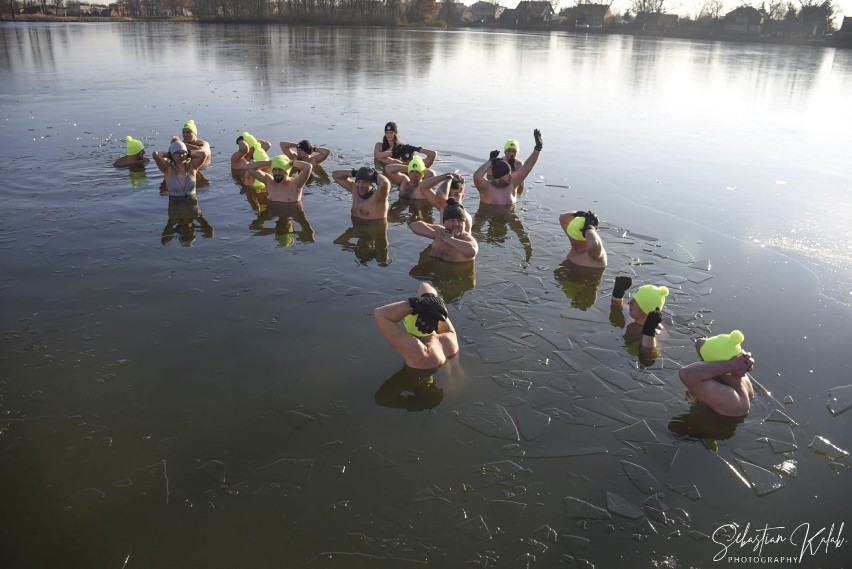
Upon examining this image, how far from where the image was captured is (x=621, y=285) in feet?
23.1

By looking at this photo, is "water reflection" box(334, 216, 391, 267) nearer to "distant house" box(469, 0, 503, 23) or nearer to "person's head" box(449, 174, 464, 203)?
"person's head" box(449, 174, 464, 203)

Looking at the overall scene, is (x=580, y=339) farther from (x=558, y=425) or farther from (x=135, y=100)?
(x=135, y=100)

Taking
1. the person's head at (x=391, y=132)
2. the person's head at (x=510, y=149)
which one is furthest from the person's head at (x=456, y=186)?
the person's head at (x=391, y=132)

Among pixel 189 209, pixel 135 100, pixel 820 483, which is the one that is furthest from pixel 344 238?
pixel 135 100

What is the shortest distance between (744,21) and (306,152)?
294 ft

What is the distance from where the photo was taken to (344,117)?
18.4 m

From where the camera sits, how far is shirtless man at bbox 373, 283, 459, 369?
5385 mm

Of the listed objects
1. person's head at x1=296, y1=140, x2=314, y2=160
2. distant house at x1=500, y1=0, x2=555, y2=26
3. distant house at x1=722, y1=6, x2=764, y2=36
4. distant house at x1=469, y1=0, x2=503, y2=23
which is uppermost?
distant house at x1=469, y1=0, x2=503, y2=23

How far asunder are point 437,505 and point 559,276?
4559 mm

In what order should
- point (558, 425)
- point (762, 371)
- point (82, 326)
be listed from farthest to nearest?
point (82, 326) → point (762, 371) → point (558, 425)

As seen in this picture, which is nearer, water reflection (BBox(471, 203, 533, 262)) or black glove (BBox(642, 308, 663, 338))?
black glove (BBox(642, 308, 663, 338))

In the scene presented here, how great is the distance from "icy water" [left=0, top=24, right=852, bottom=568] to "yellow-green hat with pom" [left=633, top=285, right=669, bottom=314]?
19.5 inches

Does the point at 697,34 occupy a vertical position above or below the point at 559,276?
above

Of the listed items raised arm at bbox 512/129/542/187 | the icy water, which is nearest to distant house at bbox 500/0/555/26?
the icy water
